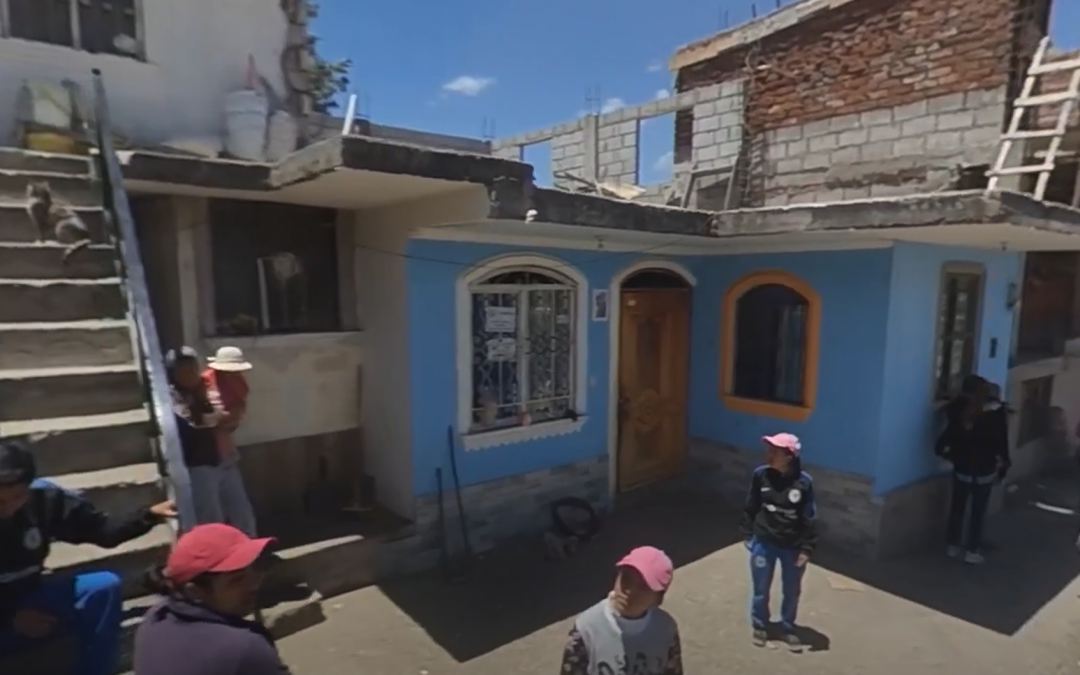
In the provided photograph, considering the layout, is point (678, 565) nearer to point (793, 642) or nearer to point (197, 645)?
point (793, 642)

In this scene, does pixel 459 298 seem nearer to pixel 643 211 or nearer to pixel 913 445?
pixel 643 211

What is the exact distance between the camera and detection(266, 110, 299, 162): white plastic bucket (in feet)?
24.1

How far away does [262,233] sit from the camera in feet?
19.0

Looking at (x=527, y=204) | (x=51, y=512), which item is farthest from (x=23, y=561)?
(x=527, y=204)

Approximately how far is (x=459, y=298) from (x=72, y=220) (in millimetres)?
2975

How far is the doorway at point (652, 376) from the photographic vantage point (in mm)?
7609

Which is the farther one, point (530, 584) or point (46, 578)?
point (530, 584)

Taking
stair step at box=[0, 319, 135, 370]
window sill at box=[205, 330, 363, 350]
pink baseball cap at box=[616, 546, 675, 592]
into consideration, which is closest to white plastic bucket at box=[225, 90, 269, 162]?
window sill at box=[205, 330, 363, 350]

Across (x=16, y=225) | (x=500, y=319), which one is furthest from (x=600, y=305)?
(x=16, y=225)

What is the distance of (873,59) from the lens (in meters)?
8.44

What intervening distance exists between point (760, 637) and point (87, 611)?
14.2ft

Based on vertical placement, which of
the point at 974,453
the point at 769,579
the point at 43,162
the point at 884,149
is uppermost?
the point at 884,149

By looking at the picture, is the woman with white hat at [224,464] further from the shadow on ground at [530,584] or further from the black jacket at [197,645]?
the black jacket at [197,645]

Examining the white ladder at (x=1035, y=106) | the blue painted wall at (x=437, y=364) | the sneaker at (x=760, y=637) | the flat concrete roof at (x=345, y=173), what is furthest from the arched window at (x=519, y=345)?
the white ladder at (x=1035, y=106)
